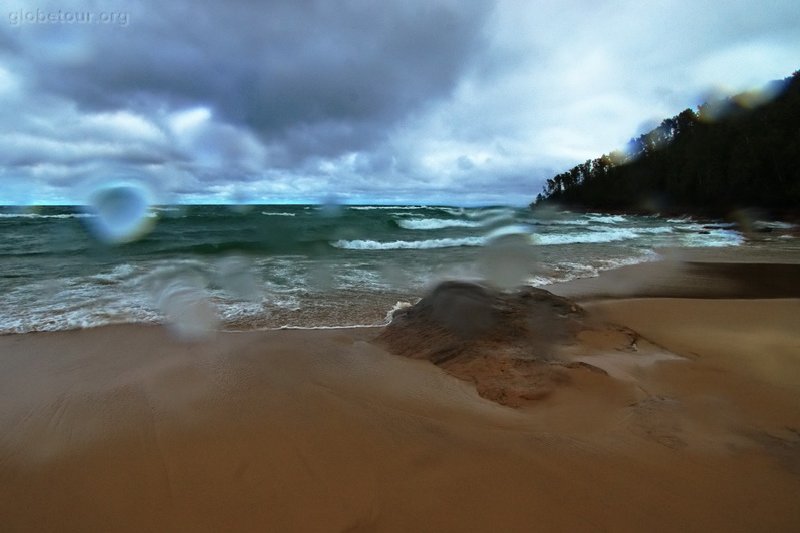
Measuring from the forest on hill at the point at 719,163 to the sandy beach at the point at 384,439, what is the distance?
41.6 m

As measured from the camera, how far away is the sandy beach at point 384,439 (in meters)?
2.07

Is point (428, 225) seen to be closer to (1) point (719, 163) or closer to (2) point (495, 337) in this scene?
(2) point (495, 337)

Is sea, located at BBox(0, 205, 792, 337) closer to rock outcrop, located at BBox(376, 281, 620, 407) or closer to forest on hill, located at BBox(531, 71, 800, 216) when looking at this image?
rock outcrop, located at BBox(376, 281, 620, 407)

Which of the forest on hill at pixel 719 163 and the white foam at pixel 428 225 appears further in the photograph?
the forest on hill at pixel 719 163

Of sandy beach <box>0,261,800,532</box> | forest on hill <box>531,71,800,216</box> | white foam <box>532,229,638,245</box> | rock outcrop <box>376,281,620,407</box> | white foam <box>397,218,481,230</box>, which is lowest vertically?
white foam <box>532,229,638,245</box>

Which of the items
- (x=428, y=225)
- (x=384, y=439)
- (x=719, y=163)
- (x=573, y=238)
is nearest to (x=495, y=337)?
(x=384, y=439)

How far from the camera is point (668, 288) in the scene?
8.12 m

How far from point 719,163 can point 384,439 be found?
54.3 meters

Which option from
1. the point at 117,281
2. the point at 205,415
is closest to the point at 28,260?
the point at 117,281

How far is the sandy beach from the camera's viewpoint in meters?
2.07

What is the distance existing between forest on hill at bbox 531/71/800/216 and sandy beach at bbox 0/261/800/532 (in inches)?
1636

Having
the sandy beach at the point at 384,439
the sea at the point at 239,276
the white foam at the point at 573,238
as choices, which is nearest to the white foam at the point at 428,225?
the white foam at the point at 573,238

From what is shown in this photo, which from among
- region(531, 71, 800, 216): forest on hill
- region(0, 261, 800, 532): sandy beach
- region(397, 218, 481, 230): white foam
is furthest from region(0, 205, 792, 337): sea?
region(531, 71, 800, 216): forest on hill

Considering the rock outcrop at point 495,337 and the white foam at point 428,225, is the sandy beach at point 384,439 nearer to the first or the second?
the rock outcrop at point 495,337
